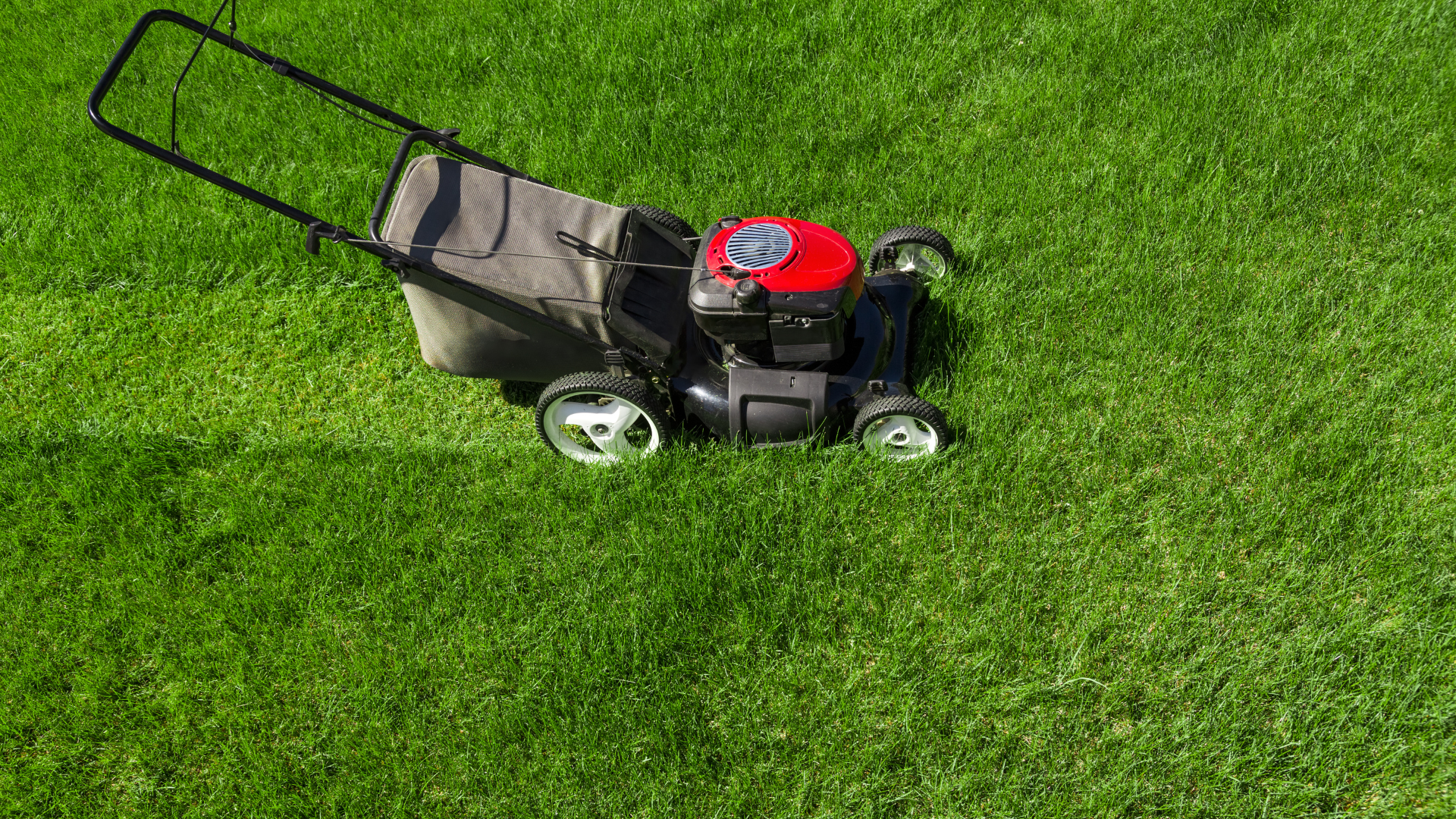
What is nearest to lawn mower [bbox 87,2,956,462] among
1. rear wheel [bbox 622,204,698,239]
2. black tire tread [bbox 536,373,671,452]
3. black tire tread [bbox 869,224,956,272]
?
black tire tread [bbox 536,373,671,452]

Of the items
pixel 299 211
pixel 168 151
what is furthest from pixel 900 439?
pixel 168 151

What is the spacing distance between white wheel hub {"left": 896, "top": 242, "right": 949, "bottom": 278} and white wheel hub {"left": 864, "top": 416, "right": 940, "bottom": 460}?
917 millimetres

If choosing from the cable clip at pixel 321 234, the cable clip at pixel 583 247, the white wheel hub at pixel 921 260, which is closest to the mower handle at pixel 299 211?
the cable clip at pixel 321 234

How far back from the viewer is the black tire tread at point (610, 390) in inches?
124

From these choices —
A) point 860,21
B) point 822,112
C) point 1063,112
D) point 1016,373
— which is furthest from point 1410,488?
point 860,21

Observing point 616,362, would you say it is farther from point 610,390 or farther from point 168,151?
point 168,151

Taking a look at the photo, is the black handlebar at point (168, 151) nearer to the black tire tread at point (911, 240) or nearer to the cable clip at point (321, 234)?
the cable clip at point (321, 234)

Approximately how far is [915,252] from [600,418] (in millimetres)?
1553

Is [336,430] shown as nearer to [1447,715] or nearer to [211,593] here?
[211,593]

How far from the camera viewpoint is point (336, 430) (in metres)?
3.74

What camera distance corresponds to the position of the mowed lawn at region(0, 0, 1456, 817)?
2.63 metres

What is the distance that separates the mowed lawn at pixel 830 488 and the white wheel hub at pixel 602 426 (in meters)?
0.12

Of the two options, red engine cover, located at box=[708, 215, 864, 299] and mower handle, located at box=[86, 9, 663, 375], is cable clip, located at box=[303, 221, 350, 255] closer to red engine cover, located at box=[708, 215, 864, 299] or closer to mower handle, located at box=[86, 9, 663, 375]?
mower handle, located at box=[86, 9, 663, 375]

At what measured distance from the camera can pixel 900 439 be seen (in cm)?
325
